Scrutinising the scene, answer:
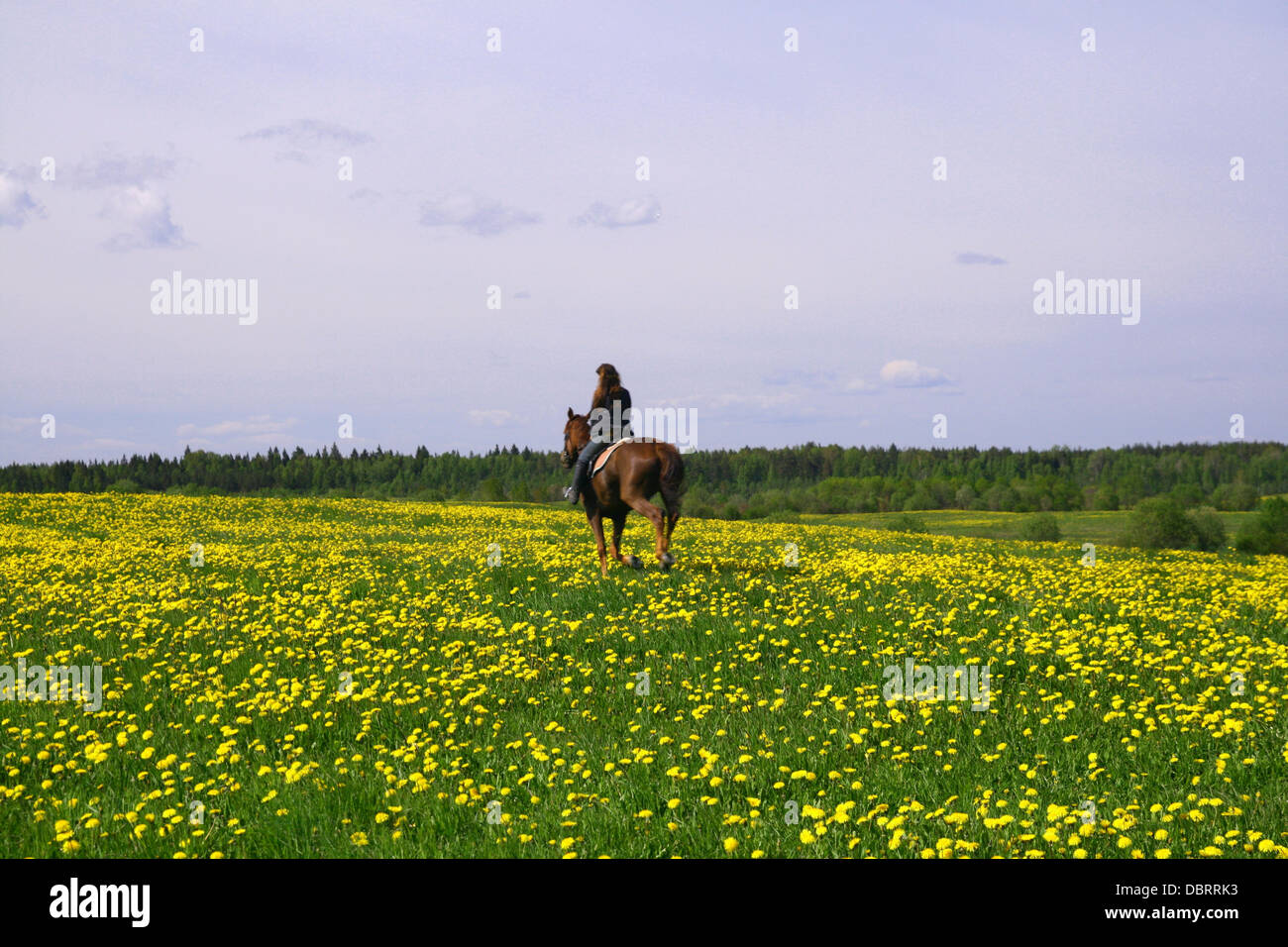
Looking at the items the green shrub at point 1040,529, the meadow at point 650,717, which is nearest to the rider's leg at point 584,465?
the meadow at point 650,717

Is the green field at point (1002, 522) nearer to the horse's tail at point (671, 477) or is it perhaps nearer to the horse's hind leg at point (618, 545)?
the horse's hind leg at point (618, 545)

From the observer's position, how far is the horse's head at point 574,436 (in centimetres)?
1653

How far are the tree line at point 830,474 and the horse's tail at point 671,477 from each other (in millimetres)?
84029

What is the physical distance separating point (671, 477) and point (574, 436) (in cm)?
239

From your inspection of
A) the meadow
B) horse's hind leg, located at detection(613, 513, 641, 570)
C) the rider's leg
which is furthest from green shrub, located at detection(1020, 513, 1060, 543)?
the rider's leg

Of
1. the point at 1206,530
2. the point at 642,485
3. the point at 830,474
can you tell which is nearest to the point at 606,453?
the point at 642,485

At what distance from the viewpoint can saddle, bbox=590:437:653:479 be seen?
618 inches

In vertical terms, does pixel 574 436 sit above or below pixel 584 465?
above

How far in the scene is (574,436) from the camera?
16.6 meters

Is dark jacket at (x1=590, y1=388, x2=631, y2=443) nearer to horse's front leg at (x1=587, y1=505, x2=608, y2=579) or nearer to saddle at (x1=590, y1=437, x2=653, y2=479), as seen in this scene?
saddle at (x1=590, y1=437, x2=653, y2=479)

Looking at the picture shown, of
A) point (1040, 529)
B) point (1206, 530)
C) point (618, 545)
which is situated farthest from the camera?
point (1040, 529)

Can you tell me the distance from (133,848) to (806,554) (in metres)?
16.2

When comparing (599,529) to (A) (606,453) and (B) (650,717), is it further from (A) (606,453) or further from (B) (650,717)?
(B) (650,717)
